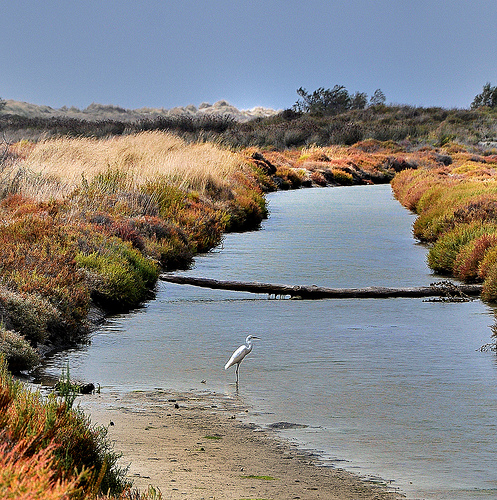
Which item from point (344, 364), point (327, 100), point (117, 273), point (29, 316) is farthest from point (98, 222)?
point (327, 100)

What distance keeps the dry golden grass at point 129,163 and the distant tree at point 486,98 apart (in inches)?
2519

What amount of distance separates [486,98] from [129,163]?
72.4 m

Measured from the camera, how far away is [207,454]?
20.8ft

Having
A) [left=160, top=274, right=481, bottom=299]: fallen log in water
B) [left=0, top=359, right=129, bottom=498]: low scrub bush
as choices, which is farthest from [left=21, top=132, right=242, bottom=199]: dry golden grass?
[left=0, top=359, right=129, bottom=498]: low scrub bush

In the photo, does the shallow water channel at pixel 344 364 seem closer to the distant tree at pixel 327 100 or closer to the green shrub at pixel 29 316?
the green shrub at pixel 29 316

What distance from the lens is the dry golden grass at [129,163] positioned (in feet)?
69.3

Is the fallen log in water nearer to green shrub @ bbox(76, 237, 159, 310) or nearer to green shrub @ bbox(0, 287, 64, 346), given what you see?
green shrub @ bbox(76, 237, 159, 310)

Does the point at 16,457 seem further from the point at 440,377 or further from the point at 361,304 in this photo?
the point at 361,304

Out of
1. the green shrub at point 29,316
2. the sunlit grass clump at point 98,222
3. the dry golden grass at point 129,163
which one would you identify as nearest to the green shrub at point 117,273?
the sunlit grass clump at point 98,222

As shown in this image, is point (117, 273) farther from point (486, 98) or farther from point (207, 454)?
point (486, 98)

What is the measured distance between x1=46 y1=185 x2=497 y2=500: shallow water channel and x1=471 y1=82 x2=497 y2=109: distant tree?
254 feet

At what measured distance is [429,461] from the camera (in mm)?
6254

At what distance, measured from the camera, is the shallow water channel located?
6.48 m

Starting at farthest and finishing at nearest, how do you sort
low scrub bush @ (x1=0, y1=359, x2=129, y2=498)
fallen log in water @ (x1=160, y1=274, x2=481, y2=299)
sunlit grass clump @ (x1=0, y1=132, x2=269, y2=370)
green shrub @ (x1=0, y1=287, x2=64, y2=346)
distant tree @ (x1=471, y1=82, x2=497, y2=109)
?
distant tree @ (x1=471, y1=82, x2=497, y2=109)
fallen log in water @ (x1=160, y1=274, x2=481, y2=299)
sunlit grass clump @ (x1=0, y1=132, x2=269, y2=370)
green shrub @ (x1=0, y1=287, x2=64, y2=346)
low scrub bush @ (x1=0, y1=359, x2=129, y2=498)
